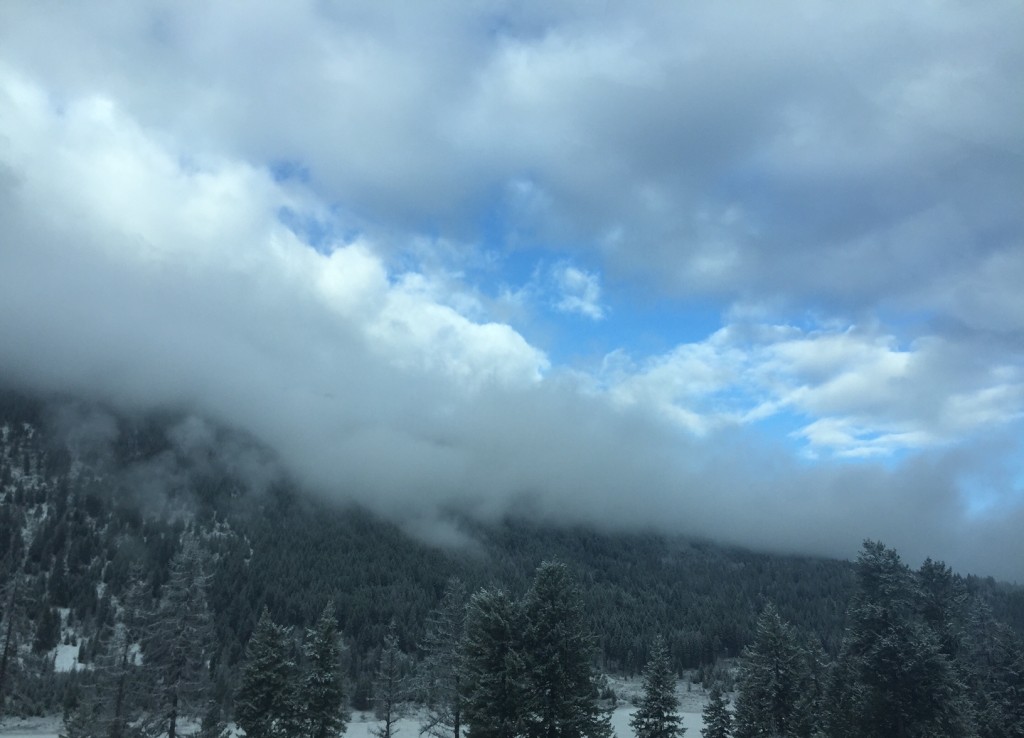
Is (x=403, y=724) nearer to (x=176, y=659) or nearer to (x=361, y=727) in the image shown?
(x=361, y=727)

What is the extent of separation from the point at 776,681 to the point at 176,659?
39371 millimetres

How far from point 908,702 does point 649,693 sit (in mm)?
21696

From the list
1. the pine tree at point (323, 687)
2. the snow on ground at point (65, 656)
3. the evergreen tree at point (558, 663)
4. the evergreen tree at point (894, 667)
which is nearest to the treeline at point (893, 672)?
the evergreen tree at point (894, 667)

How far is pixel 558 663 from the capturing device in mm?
33906

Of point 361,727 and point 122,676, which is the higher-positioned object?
point 122,676

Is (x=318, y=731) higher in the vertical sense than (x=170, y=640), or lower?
lower

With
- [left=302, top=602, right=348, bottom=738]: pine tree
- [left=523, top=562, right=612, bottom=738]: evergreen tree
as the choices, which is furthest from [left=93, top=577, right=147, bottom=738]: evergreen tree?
[left=523, top=562, right=612, bottom=738]: evergreen tree

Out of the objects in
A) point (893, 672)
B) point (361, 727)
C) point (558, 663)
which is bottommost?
point (361, 727)

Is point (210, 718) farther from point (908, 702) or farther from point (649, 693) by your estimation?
point (908, 702)

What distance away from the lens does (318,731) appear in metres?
45.5

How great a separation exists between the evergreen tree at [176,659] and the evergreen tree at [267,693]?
144 inches

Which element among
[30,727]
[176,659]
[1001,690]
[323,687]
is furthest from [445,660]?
[30,727]

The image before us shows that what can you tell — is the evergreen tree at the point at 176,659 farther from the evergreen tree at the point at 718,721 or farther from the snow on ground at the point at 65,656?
the snow on ground at the point at 65,656

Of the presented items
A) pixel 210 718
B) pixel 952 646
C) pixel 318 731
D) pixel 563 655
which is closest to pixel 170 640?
pixel 210 718
